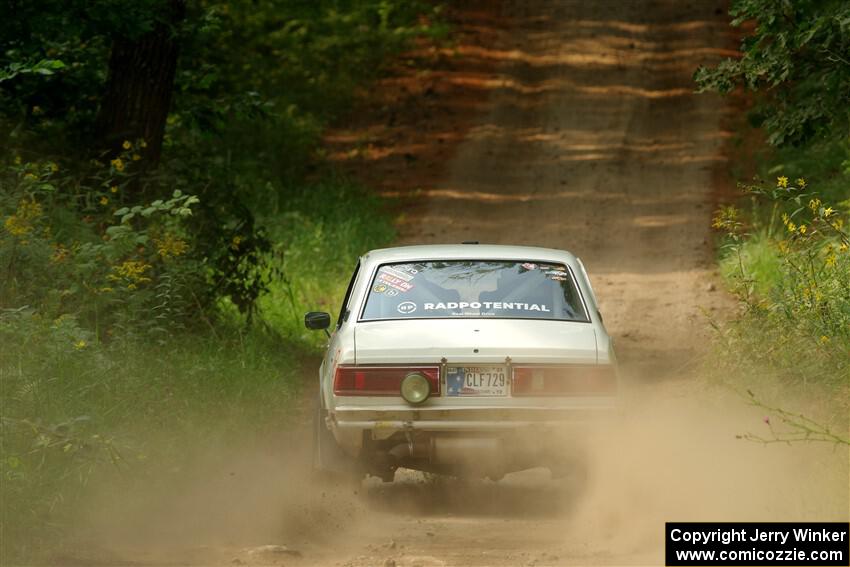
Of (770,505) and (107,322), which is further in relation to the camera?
(107,322)

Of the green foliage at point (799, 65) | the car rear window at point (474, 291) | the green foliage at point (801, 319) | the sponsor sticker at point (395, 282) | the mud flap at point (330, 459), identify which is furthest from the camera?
the green foliage at point (799, 65)

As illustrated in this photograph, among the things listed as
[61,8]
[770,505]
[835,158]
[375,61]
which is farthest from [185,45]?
[375,61]

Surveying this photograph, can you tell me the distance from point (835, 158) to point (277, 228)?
7400mm

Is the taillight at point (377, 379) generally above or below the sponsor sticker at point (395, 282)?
below

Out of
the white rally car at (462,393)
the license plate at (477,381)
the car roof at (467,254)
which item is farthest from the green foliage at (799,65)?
the license plate at (477,381)

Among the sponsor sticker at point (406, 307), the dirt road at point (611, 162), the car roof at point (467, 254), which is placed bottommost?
the dirt road at point (611, 162)

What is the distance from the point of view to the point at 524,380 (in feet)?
24.7

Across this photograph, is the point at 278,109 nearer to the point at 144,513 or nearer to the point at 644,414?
the point at 644,414

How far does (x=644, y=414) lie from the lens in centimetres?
1045

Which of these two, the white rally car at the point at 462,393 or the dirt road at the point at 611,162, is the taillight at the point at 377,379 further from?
the dirt road at the point at 611,162

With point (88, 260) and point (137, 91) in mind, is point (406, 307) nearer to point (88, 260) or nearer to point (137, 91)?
point (88, 260)

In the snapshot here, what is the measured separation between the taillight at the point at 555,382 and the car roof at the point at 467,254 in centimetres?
120

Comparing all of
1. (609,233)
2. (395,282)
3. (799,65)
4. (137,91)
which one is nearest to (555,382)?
(395,282)

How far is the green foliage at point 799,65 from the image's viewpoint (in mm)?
10398
